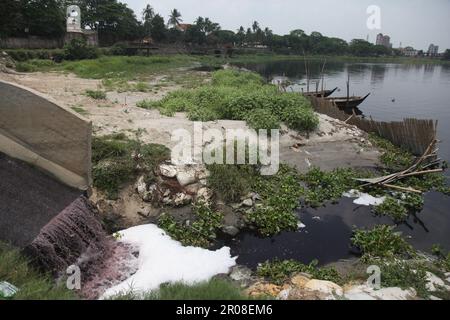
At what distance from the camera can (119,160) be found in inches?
403

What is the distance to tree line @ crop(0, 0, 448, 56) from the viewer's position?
4141 cm

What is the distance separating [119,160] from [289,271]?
5.51 m

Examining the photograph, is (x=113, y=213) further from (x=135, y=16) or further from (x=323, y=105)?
(x=135, y=16)

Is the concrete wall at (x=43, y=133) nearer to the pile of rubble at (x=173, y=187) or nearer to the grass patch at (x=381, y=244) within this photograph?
the pile of rubble at (x=173, y=187)

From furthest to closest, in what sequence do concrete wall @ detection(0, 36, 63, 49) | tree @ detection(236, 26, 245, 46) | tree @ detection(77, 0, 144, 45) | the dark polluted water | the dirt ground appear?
tree @ detection(236, 26, 245, 46), tree @ detection(77, 0, 144, 45), concrete wall @ detection(0, 36, 63, 49), the dirt ground, the dark polluted water

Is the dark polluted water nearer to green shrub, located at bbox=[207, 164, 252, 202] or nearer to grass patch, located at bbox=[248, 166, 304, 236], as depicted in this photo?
grass patch, located at bbox=[248, 166, 304, 236]

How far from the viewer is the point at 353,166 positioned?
43.8ft

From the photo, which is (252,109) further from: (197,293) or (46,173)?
(197,293)

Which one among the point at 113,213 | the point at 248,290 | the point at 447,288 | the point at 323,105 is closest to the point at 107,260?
the point at 113,213

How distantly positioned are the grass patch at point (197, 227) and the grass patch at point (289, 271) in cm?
167

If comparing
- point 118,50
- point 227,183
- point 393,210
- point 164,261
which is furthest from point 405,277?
point 118,50

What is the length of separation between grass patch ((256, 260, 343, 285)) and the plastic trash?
Result: 443 centimetres

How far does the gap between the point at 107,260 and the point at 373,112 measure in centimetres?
2650

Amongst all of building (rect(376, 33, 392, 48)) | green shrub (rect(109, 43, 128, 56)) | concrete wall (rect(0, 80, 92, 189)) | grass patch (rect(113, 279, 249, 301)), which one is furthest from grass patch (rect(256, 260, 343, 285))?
building (rect(376, 33, 392, 48))
